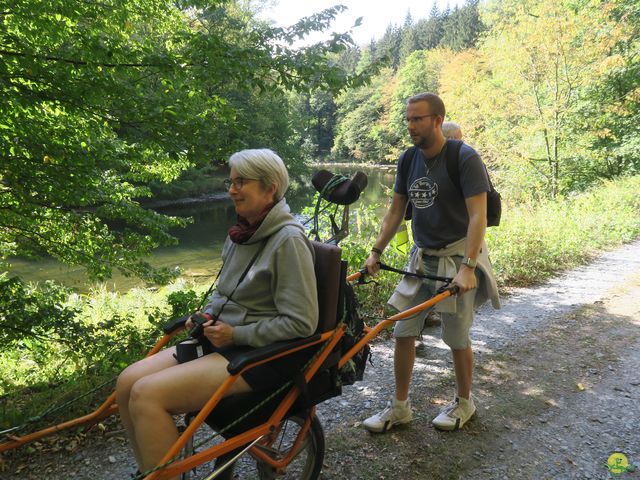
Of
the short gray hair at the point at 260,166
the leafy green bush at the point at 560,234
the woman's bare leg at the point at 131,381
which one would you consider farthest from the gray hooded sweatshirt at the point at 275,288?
the leafy green bush at the point at 560,234

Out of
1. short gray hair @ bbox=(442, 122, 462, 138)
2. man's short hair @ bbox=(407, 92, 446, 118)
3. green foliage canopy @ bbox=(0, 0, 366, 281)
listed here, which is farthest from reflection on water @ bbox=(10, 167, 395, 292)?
man's short hair @ bbox=(407, 92, 446, 118)

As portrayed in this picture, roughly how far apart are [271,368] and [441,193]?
147 centimetres

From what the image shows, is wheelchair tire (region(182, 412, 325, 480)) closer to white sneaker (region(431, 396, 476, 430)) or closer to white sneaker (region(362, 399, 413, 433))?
white sneaker (region(362, 399, 413, 433))

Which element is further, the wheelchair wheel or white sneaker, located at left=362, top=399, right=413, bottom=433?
white sneaker, located at left=362, top=399, right=413, bottom=433

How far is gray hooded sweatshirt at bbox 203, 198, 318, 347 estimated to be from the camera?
1.85 m

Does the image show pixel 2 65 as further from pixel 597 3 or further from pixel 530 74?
pixel 597 3

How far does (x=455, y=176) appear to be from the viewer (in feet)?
8.41

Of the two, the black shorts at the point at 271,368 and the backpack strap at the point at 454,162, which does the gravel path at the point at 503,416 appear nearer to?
the black shorts at the point at 271,368

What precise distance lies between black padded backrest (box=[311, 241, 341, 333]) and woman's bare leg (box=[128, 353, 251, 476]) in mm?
458

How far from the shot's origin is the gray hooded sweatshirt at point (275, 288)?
6.07ft

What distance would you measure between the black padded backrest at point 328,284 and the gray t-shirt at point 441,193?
3.10 ft

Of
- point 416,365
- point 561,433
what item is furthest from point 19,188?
point 561,433

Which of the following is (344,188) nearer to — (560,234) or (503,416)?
(503,416)

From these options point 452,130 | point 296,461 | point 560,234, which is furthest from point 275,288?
point 560,234
